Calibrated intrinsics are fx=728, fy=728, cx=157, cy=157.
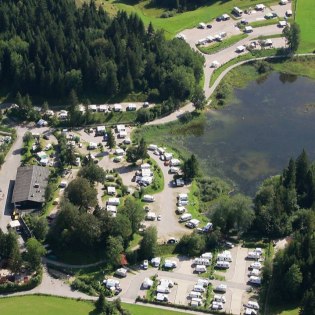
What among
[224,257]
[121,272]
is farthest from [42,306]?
[224,257]

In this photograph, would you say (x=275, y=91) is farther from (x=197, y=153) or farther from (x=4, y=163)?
(x=4, y=163)

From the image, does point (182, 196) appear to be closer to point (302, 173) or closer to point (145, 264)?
point (145, 264)

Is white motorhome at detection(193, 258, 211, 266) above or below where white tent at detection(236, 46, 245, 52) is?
below

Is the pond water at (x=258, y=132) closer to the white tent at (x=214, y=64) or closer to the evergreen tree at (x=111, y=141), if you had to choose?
the white tent at (x=214, y=64)

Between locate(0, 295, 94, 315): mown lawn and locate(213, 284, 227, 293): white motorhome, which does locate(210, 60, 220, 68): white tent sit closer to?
locate(213, 284, 227, 293): white motorhome

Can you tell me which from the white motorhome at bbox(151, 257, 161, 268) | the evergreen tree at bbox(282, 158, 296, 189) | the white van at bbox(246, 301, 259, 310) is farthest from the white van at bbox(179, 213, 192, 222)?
the white van at bbox(246, 301, 259, 310)

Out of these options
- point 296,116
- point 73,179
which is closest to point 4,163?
point 73,179
